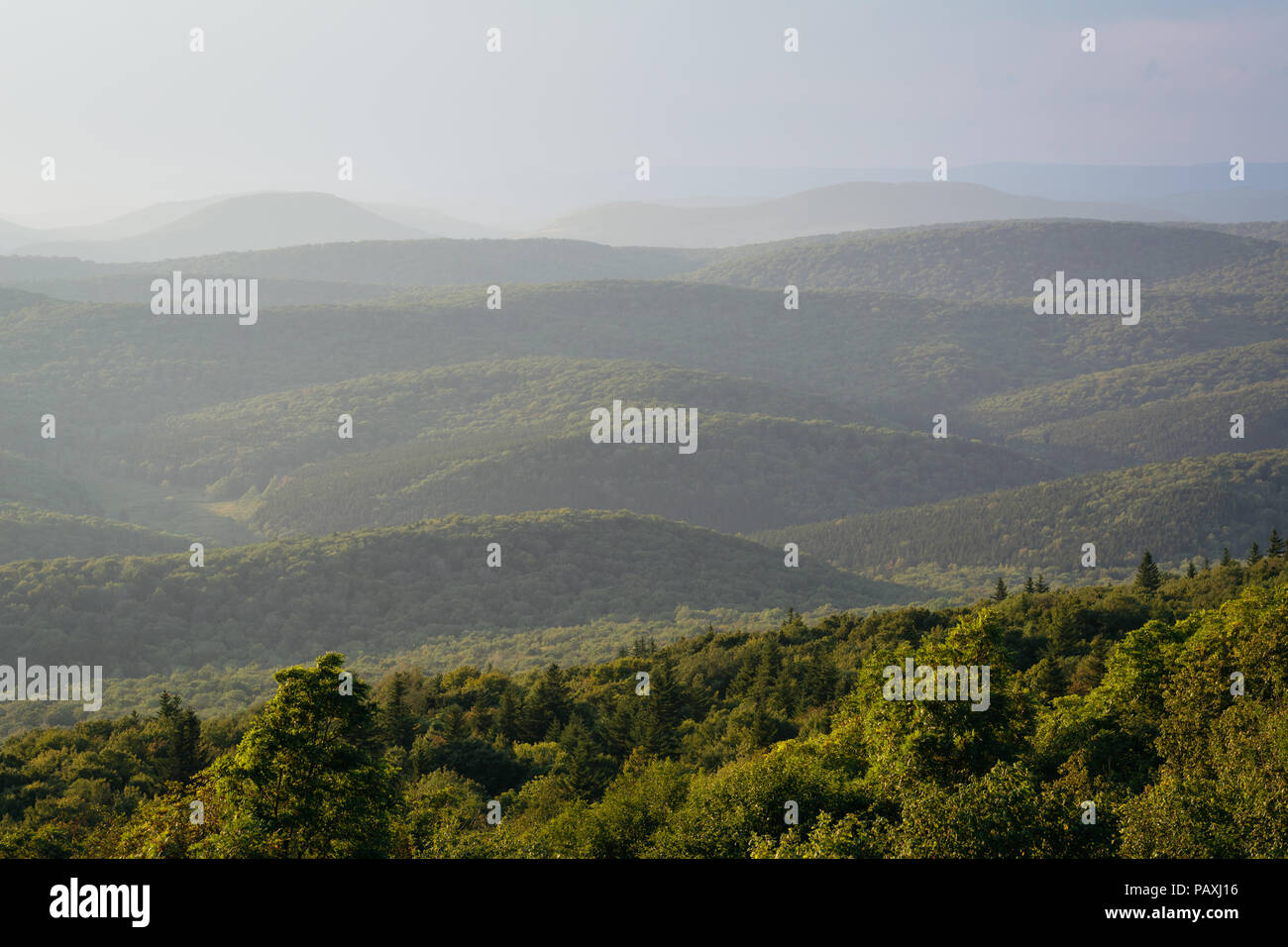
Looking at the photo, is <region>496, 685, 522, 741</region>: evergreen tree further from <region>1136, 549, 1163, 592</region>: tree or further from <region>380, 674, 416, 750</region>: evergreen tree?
<region>1136, 549, 1163, 592</region>: tree

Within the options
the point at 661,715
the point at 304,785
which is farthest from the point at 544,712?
the point at 304,785

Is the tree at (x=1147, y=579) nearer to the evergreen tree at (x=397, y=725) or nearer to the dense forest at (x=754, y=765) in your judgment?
the dense forest at (x=754, y=765)

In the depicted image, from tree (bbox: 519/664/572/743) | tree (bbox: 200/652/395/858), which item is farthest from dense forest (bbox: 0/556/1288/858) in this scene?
tree (bbox: 519/664/572/743)

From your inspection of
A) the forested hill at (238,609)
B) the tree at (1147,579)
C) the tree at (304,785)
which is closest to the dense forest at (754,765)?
the tree at (304,785)

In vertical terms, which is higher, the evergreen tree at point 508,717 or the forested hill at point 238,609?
the forested hill at point 238,609

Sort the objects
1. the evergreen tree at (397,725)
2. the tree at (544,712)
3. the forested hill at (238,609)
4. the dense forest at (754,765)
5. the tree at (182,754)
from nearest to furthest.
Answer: the dense forest at (754,765)
the tree at (182,754)
the evergreen tree at (397,725)
the tree at (544,712)
the forested hill at (238,609)

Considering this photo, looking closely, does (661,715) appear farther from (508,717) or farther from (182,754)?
(182,754)
